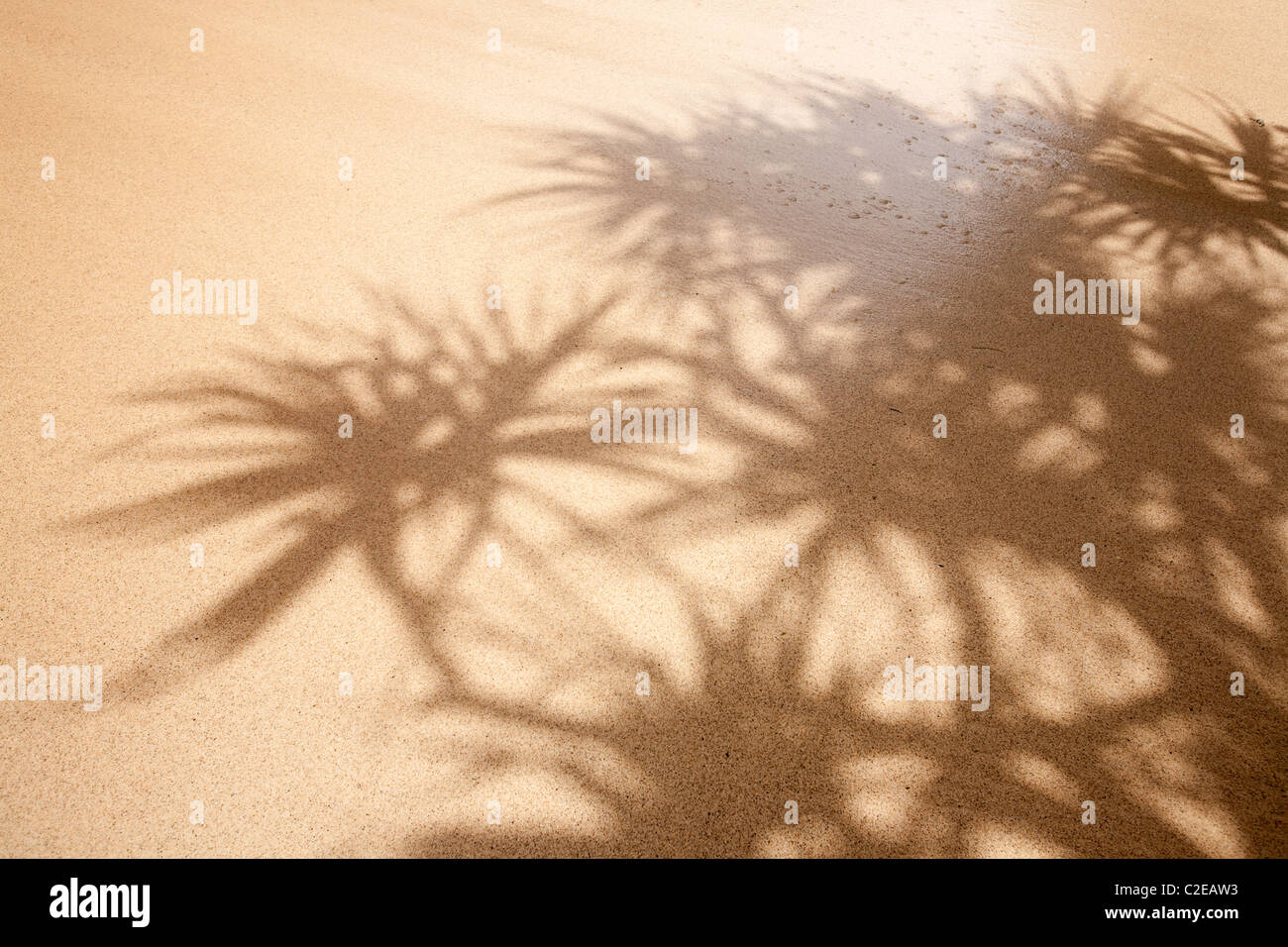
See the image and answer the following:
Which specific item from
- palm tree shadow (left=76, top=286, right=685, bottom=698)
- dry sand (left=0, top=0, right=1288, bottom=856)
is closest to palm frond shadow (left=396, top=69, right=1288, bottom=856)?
dry sand (left=0, top=0, right=1288, bottom=856)

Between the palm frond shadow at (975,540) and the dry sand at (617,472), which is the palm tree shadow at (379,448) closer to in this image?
the dry sand at (617,472)

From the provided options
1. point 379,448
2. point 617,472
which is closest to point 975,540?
point 617,472

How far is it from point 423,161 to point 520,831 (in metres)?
3.36

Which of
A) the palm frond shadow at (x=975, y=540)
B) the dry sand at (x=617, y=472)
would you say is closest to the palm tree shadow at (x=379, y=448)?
the dry sand at (x=617, y=472)

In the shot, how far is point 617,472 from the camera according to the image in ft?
8.63

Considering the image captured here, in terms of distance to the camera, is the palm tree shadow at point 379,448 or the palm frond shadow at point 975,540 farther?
the palm tree shadow at point 379,448

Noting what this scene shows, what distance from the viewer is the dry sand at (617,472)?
1.92 m

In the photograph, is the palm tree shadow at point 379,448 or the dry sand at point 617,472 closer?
the dry sand at point 617,472

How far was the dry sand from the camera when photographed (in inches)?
75.5

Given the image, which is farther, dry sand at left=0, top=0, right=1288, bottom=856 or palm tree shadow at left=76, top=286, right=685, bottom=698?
palm tree shadow at left=76, top=286, right=685, bottom=698

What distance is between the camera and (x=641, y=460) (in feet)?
8.77

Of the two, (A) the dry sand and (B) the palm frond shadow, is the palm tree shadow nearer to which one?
(A) the dry sand
